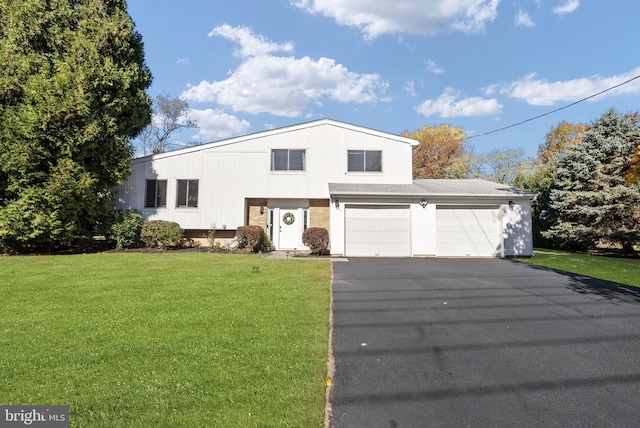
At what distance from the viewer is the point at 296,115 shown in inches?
1192

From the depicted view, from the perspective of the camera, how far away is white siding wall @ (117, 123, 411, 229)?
14.5 metres

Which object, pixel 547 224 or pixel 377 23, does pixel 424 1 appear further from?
pixel 547 224

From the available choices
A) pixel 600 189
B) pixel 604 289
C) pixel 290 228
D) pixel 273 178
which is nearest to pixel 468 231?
pixel 604 289

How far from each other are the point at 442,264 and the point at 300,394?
9.24m

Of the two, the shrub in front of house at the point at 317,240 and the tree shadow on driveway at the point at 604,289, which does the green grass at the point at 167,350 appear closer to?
the tree shadow on driveway at the point at 604,289

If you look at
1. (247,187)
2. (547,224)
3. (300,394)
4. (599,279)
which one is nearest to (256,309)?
(300,394)

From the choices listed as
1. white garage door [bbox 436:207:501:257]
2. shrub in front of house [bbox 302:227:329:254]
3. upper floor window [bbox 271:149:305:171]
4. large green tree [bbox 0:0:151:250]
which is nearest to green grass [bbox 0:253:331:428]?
large green tree [bbox 0:0:151:250]

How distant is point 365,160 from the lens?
1491cm

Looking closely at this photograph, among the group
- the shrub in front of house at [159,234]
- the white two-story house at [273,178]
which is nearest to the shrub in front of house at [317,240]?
the white two-story house at [273,178]

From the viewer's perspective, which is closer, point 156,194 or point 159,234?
point 159,234

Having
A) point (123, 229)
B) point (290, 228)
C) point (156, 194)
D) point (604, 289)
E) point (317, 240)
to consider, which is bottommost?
point (604, 289)

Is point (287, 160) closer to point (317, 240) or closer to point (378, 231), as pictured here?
point (317, 240)

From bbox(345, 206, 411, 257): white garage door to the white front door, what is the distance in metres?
2.76

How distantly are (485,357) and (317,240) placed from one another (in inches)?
380
